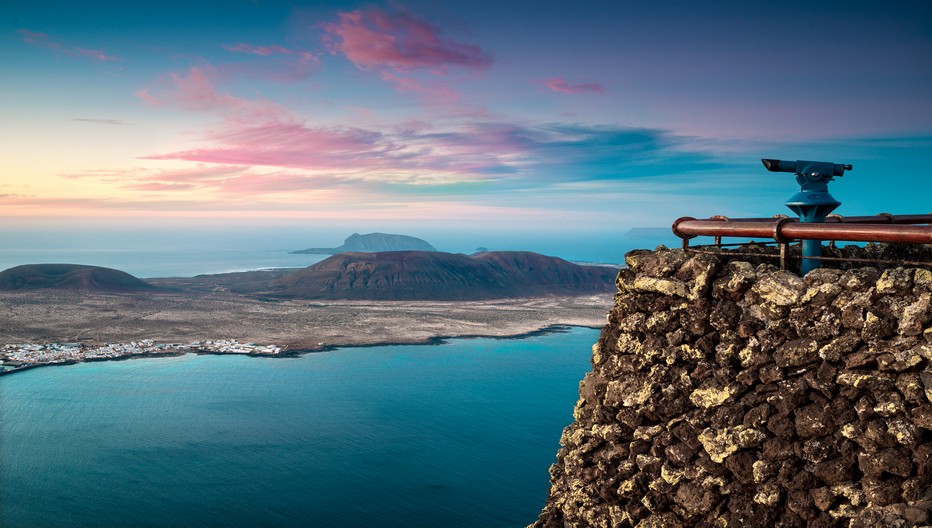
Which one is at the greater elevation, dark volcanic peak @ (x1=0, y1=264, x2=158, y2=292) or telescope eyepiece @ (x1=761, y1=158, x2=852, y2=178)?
telescope eyepiece @ (x1=761, y1=158, x2=852, y2=178)

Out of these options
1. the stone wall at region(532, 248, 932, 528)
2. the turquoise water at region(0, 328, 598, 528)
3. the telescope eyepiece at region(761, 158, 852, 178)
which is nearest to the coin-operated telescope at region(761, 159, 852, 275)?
the telescope eyepiece at region(761, 158, 852, 178)

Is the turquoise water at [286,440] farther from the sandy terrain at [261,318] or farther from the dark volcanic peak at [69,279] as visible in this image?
the dark volcanic peak at [69,279]

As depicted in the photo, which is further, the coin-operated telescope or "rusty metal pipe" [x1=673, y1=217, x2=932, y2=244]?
the coin-operated telescope

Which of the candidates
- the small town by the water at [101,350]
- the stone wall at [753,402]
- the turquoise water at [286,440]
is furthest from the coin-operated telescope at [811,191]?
the small town by the water at [101,350]

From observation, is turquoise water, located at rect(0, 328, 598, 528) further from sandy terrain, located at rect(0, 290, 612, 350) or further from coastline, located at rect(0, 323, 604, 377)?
sandy terrain, located at rect(0, 290, 612, 350)

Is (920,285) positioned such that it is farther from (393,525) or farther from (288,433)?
(288,433)

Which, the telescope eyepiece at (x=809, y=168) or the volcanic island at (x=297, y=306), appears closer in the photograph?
the telescope eyepiece at (x=809, y=168)
